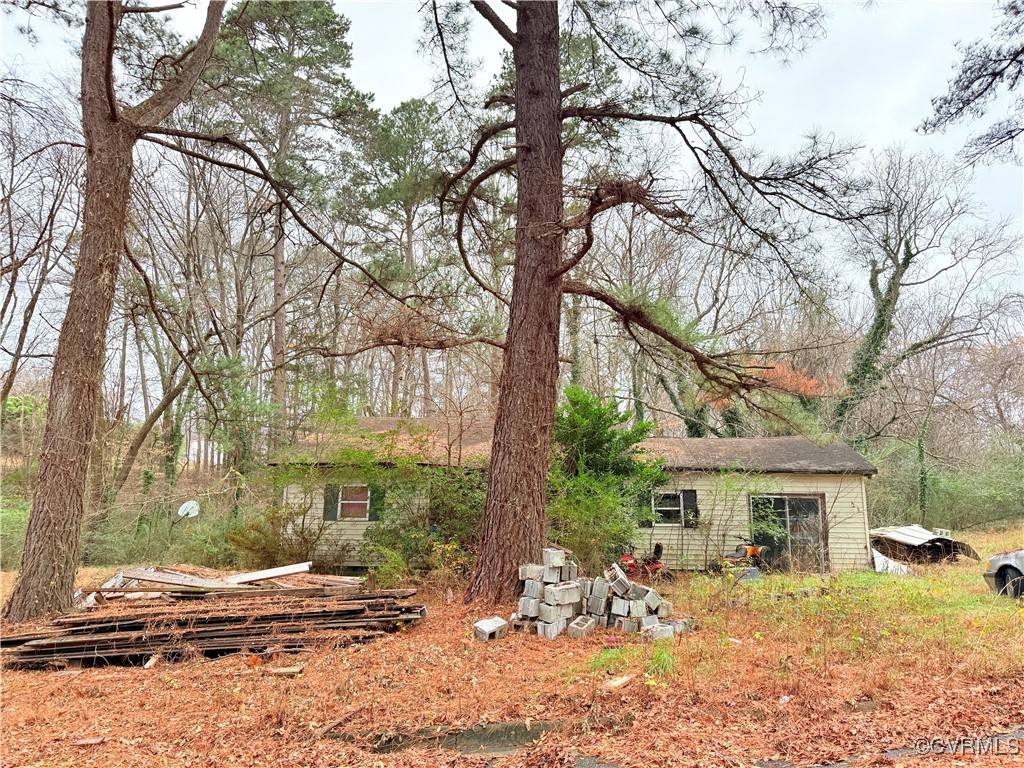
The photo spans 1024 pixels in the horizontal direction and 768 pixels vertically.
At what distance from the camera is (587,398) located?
1075cm

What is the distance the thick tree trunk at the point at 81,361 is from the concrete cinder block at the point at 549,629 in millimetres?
5059

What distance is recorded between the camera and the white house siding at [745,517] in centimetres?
1379

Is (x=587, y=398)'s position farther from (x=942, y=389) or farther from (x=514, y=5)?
(x=942, y=389)

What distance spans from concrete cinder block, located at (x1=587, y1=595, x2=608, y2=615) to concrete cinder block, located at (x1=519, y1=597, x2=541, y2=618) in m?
0.58

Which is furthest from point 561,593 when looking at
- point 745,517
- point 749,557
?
point 745,517

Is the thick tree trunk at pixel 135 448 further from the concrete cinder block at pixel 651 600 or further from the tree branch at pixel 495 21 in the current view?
the concrete cinder block at pixel 651 600

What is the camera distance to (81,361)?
6.74 meters

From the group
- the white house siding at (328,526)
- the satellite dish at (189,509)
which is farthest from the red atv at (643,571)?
the satellite dish at (189,509)

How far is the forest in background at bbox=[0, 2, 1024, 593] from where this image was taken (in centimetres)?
758

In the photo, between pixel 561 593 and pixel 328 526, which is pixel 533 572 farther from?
pixel 328 526

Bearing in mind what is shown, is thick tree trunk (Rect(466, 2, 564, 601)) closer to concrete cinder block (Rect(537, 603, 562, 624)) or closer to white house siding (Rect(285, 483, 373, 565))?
concrete cinder block (Rect(537, 603, 562, 624))

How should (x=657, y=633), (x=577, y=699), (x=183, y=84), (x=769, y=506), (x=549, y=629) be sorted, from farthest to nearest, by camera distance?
(x=769, y=506) < (x=183, y=84) < (x=549, y=629) < (x=657, y=633) < (x=577, y=699)

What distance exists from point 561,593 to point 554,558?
323mm

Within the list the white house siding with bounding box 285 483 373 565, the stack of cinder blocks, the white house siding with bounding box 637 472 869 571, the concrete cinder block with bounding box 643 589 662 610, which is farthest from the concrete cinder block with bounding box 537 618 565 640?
the white house siding with bounding box 637 472 869 571
